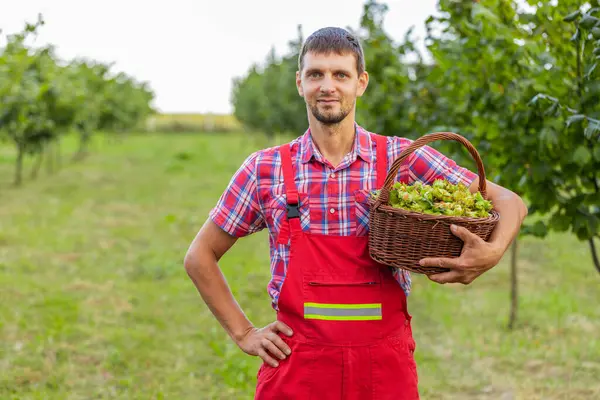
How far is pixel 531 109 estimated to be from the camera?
4012 millimetres

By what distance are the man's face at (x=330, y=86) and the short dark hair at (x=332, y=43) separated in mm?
17

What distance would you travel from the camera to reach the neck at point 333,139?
2.53 metres

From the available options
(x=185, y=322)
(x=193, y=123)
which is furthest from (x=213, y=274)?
(x=193, y=123)

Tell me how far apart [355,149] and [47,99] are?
1645cm

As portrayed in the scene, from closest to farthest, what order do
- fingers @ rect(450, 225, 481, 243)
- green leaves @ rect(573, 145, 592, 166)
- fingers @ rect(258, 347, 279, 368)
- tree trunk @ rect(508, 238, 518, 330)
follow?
fingers @ rect(450, 225, 481, 243) < fingers @ rect(258, 347, 279, 368) < green leaves @ rect(573, 145, 592, 166) < tree trunk @ rect(508, 238, 518, 330)

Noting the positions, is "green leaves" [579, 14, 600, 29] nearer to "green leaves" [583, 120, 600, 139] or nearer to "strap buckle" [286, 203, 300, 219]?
"green leaves" [583, 120, 600, 139]

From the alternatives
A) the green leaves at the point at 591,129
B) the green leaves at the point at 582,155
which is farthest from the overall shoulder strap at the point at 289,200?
the green leaves at the point at 582,155

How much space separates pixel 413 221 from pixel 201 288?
847 millimetres

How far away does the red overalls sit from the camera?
2.39m

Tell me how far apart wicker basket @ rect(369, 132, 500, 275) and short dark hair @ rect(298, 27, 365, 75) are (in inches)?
17.0

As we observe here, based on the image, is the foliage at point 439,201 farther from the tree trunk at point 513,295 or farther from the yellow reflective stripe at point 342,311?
the tree trunk at point 513,295

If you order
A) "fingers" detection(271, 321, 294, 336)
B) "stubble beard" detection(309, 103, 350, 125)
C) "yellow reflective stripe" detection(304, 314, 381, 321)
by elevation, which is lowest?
"fingers" detection(271, 321, 294, 336)

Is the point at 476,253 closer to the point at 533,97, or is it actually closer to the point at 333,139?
the point at 333,139

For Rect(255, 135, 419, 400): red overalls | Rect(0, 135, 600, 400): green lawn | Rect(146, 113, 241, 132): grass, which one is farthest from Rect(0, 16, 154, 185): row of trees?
Rect(146, 113, 241, 132): grass
